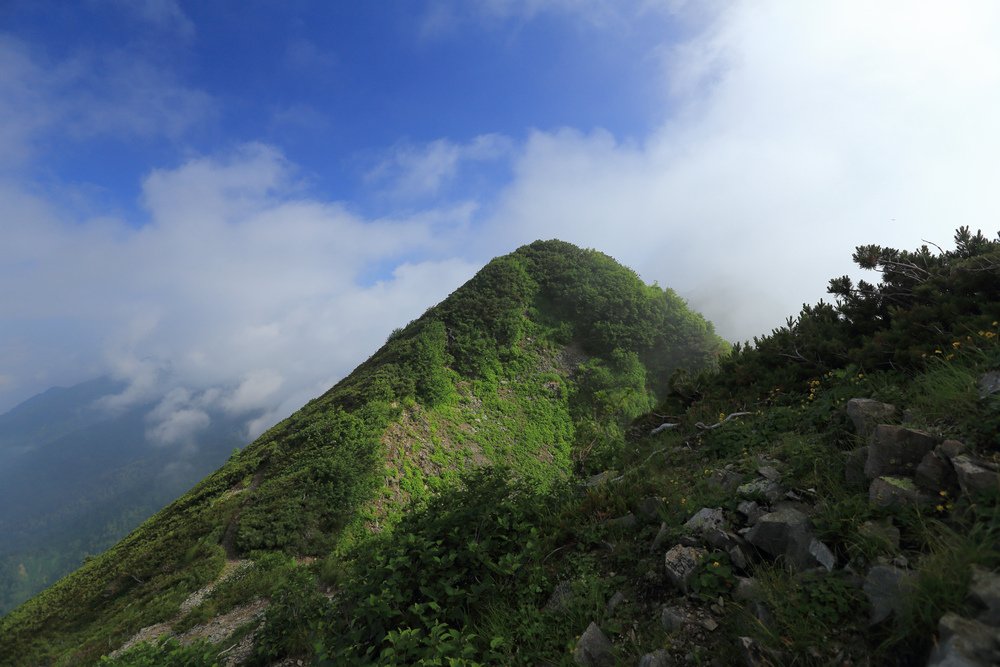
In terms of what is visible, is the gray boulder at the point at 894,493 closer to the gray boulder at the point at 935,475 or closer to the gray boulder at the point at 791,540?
the gray boulder at the point at 935,475

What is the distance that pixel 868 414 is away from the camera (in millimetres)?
5246

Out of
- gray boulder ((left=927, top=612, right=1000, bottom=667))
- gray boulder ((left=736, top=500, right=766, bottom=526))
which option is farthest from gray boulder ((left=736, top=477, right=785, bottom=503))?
gray boulder ((left=927, top=612, right=1000, bottom=667))

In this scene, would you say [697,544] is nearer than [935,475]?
No

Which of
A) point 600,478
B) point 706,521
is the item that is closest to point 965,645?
point 706,521

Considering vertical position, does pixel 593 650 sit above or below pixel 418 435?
below

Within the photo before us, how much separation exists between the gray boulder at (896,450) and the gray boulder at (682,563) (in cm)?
190

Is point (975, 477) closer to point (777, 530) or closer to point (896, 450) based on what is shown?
point (896, 450)

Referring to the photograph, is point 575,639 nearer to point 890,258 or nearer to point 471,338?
point 890,258

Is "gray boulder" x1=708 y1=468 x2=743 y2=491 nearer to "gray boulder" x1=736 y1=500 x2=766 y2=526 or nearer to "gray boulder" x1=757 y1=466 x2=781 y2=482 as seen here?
"gray boulder" x1=757 y1=466 x2=781 y2=482

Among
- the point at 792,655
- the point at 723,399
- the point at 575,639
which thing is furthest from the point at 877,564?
the point at 723,399

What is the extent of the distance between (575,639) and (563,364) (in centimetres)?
2909

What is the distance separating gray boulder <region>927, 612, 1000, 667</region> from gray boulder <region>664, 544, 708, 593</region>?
1885 mm

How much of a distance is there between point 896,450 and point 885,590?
1691mm

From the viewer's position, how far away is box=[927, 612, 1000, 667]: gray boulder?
228 cm
